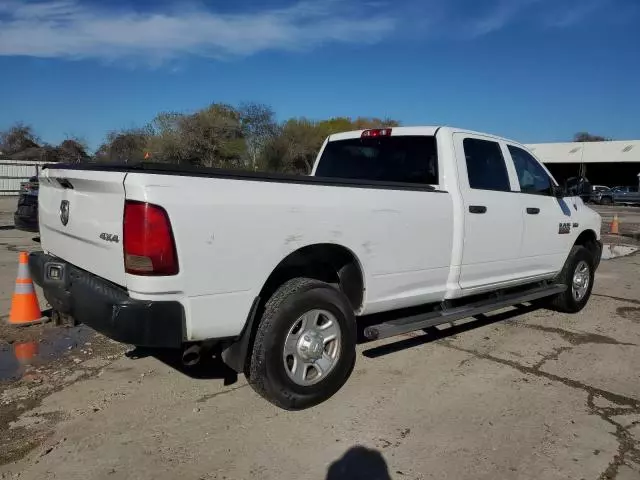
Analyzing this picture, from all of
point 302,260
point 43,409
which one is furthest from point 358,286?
point 43,409

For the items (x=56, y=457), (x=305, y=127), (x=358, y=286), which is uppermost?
(x=305, y=127)

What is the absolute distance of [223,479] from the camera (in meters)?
3.03

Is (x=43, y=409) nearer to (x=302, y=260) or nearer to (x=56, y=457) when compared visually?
(x=56, y=457)

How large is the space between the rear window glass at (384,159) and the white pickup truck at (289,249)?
0.05 ft

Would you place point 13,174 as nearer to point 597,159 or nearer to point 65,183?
point 65,183

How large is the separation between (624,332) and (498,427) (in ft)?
10.7

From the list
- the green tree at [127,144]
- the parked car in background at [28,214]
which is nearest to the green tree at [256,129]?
the green tree at [127,144]

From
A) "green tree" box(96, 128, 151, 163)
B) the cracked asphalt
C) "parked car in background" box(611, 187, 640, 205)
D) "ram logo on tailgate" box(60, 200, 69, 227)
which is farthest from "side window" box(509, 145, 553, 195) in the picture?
"parked car in background" box(611, 187, 640, 205)

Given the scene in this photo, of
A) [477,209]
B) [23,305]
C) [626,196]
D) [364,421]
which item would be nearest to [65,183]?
[23,305]

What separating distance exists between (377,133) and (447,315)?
2019mm

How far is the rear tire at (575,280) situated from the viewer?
6668 mm

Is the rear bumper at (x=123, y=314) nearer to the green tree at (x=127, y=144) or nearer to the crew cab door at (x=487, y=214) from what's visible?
the crew cab door at (x=487, y=214)

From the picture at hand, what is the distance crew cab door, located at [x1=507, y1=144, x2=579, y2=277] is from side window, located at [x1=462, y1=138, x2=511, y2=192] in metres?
0.24

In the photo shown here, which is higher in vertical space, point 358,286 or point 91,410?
point 358,286
